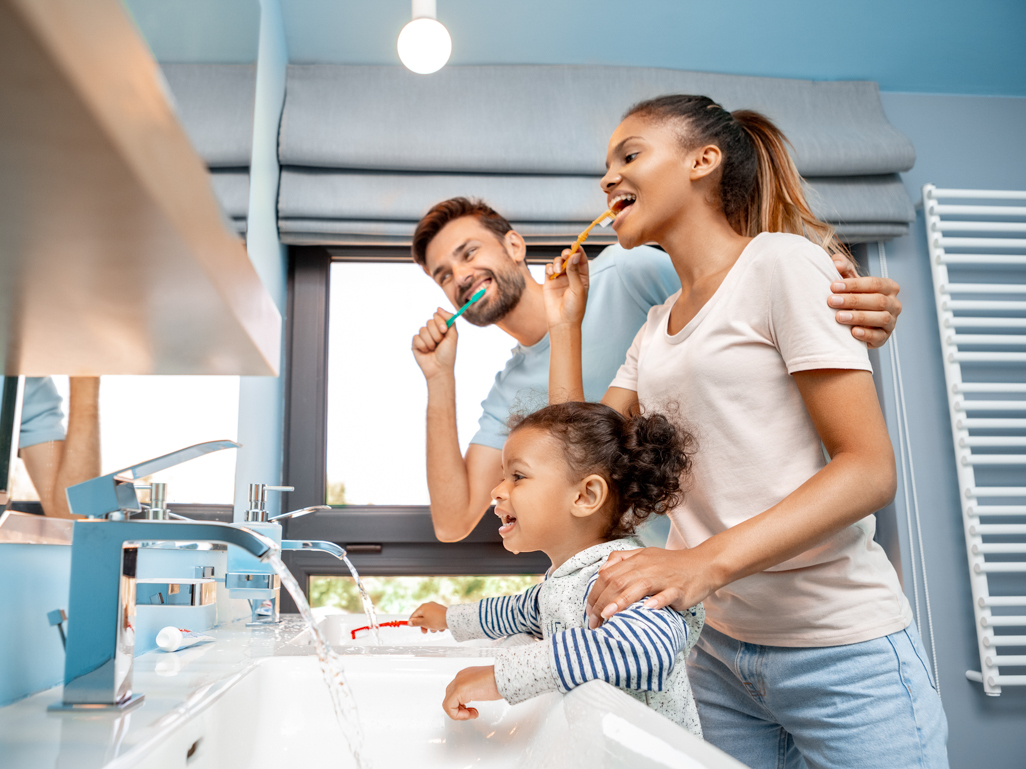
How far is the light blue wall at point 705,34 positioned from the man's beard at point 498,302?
719mm

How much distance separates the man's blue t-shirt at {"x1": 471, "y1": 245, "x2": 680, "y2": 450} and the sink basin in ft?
2.59

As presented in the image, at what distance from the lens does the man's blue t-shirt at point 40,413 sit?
2.33 feet

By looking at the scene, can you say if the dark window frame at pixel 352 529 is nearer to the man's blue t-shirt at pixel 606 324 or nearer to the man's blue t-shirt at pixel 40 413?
the man's blue t-shirt at pixel 606 324

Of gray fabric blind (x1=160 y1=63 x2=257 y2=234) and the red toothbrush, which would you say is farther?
the red toothbrush

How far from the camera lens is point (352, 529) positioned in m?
1.95

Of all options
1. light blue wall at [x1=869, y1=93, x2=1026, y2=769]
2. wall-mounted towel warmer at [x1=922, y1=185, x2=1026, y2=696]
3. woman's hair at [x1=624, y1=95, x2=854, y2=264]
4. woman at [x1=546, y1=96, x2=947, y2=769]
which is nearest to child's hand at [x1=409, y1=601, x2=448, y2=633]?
woman at [x1=546, y1=96, x2=947, y2=769]

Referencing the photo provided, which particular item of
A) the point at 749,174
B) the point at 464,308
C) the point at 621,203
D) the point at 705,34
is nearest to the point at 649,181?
the point at 621,203

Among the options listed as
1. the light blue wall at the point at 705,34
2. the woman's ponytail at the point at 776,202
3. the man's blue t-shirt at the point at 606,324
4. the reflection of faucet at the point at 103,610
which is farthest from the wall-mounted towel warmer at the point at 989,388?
the reflection of faucet at the point at 103,610

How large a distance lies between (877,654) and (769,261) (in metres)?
0.48

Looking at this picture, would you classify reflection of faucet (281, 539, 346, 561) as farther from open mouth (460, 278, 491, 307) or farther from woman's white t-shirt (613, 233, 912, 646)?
open mouth (460, 278, 491, 307)

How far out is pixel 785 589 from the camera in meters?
0.88

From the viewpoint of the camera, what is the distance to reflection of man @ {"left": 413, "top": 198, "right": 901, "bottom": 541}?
1.65m

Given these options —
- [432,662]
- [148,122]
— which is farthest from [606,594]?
[148,122]

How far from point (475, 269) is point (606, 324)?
14.4 inches
